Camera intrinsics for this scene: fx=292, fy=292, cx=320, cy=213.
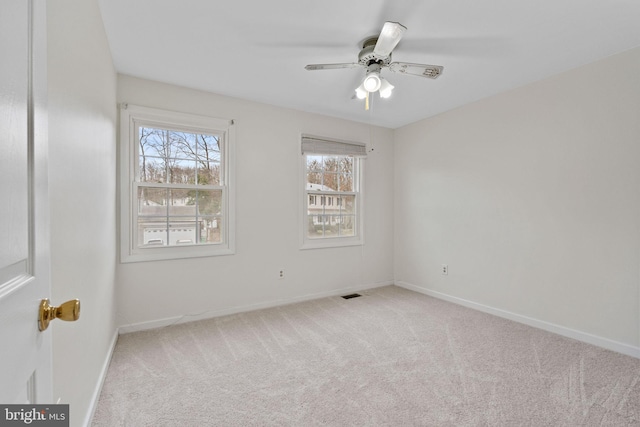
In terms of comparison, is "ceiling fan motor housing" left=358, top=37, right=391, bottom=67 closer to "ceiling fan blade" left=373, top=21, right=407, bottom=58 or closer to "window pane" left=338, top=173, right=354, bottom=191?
"ceiling fan blade" left=373, top=21, right=407, bottom=58

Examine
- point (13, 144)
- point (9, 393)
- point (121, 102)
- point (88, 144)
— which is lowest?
point (9, 393)

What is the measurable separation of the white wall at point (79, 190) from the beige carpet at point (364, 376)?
1.22 ft

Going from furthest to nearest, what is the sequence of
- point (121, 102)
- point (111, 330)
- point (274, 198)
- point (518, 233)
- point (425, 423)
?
point (274, 198) < point (518, 233) < point (121, 102) < point (111, 330) < point (425, 423)

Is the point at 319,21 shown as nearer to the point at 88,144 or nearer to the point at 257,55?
the point at 257,55

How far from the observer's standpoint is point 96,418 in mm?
1624

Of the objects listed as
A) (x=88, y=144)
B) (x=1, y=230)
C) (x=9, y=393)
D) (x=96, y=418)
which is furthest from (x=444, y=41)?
(x=96, y=418)

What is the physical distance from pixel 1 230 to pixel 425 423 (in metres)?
1.93

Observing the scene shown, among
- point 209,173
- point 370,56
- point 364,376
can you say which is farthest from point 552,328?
point 209,173

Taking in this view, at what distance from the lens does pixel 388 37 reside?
72.6 inches

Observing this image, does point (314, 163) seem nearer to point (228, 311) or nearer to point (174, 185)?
point (174, 185)

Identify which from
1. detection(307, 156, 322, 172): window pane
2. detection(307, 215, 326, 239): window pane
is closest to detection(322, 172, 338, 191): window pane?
detection(307, 156, 322, 172): window pane

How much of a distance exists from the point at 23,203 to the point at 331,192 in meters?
3.49

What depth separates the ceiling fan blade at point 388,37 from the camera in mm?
1727

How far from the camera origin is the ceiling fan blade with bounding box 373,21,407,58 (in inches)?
68.0
